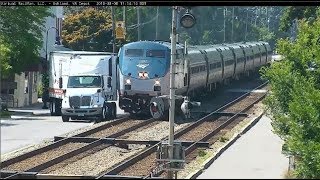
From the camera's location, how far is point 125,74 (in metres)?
35.8

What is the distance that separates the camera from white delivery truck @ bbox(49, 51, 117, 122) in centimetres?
3531

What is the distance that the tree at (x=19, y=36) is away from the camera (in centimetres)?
4117

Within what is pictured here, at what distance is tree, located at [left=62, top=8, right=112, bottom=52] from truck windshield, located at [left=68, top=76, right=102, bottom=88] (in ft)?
89.1

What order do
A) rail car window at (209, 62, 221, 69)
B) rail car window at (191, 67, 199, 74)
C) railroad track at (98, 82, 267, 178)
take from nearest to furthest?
railroad track at (98, 82, 267, 178) → rail car window at (191, 67, 199, 74) → rail car window at (209, 62, 221, 69)

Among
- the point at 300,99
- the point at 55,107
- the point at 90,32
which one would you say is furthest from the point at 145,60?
the point at 90,32

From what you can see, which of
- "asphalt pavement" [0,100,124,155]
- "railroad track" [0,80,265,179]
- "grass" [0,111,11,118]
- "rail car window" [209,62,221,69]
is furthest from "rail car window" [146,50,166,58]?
"rail car window" [209,62,221,69]

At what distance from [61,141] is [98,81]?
28.3ft

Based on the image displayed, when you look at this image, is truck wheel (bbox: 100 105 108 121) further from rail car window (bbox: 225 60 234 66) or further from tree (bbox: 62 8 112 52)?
tree (bbox: 62 8 112 52)

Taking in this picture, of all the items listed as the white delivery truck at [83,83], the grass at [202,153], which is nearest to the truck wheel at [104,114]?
the white delivery truck at [83,83]

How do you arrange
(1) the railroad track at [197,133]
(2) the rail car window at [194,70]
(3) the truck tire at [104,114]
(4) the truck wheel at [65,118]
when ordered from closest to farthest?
(1) the railroad track at [197,133], (4) the truck wheel at [65,118], (3) the truck tire at [104,114], (2) the rail car window at [194,70]

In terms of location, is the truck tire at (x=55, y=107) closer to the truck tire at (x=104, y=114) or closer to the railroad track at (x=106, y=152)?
the truck tire at (x=104, y=114)

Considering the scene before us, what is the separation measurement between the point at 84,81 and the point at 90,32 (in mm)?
28816

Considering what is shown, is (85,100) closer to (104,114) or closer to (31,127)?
(104,114)

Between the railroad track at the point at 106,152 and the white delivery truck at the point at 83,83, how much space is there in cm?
141
